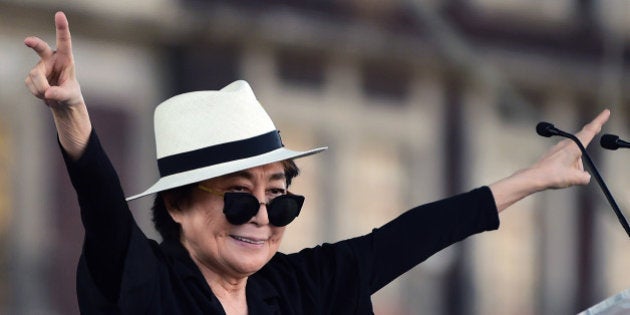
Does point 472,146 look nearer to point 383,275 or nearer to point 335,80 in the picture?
point 335,80

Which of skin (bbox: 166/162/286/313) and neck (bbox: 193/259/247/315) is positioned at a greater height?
skin (bbox: 166/162/286/313)

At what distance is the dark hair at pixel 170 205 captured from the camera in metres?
3.77

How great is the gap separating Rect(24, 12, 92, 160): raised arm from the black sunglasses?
0.43m

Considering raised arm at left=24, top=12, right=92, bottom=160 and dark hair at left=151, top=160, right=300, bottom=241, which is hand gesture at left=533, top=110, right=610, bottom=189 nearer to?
dark hair at left=151, top=160, right=300, bottom=241

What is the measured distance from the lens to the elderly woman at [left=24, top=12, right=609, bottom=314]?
335 cm

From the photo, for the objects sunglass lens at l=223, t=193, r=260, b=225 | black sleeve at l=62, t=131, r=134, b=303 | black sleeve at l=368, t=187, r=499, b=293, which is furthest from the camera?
black sleeve at l=368, t=187, r=499, b=293

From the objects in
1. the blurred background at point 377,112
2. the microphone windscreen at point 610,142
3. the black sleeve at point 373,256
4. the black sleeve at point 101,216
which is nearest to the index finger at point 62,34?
the black sleeve at point 101,216

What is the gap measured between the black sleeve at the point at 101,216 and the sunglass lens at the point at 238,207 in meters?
0.27


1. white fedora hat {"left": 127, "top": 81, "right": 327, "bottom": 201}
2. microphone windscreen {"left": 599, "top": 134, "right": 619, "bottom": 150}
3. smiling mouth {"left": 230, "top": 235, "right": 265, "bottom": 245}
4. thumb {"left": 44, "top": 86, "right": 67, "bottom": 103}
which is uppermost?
thumb {"left": 44, "top": 86, "right": 67, "bottom": 103}

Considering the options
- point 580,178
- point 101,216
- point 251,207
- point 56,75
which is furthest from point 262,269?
point 56,75

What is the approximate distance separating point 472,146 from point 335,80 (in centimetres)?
101

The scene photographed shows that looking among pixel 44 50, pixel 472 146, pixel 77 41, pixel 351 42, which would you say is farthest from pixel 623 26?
pixel 44 50

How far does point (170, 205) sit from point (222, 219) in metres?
0.15

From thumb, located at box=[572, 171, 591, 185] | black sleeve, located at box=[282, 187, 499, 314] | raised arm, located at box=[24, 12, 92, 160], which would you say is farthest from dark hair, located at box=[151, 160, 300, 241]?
thumb, located at box=[572, 171, 591, 185]
